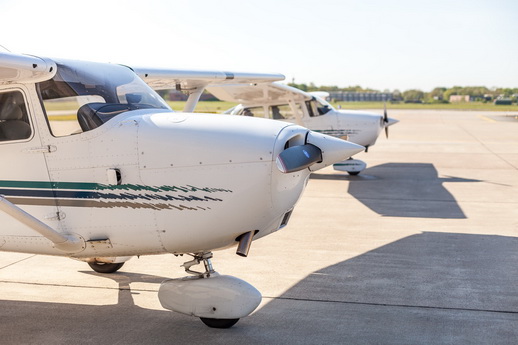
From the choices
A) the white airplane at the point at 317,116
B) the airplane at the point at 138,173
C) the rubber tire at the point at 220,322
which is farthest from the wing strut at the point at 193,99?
the white airplane at the point at 317,116

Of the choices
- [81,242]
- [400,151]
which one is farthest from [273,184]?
[400,151]

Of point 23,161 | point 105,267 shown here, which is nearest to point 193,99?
point 105,267

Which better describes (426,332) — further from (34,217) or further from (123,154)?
(34,217)

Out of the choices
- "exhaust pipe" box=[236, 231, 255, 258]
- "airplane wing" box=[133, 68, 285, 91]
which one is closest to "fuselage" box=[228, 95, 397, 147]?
"airplane wing" box=[133, 68, 285, 91]

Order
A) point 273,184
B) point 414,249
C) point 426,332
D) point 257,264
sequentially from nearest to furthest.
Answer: point 273,184 → point 426,332 → point 257,264 → point 414,249

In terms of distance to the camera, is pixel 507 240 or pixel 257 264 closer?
pixel 257 264

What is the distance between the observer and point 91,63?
6.04m

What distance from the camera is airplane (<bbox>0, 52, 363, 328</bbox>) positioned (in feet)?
17.2

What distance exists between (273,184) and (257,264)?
109 inches

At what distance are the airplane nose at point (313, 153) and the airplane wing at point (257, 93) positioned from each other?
30.1ft

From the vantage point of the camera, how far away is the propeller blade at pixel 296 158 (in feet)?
16.6

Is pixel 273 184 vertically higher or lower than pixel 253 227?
higher

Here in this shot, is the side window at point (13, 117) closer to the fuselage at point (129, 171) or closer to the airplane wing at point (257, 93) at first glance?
the fuselage at point (129, 171)

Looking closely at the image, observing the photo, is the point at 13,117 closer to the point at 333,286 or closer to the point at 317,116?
the point at 333,286
